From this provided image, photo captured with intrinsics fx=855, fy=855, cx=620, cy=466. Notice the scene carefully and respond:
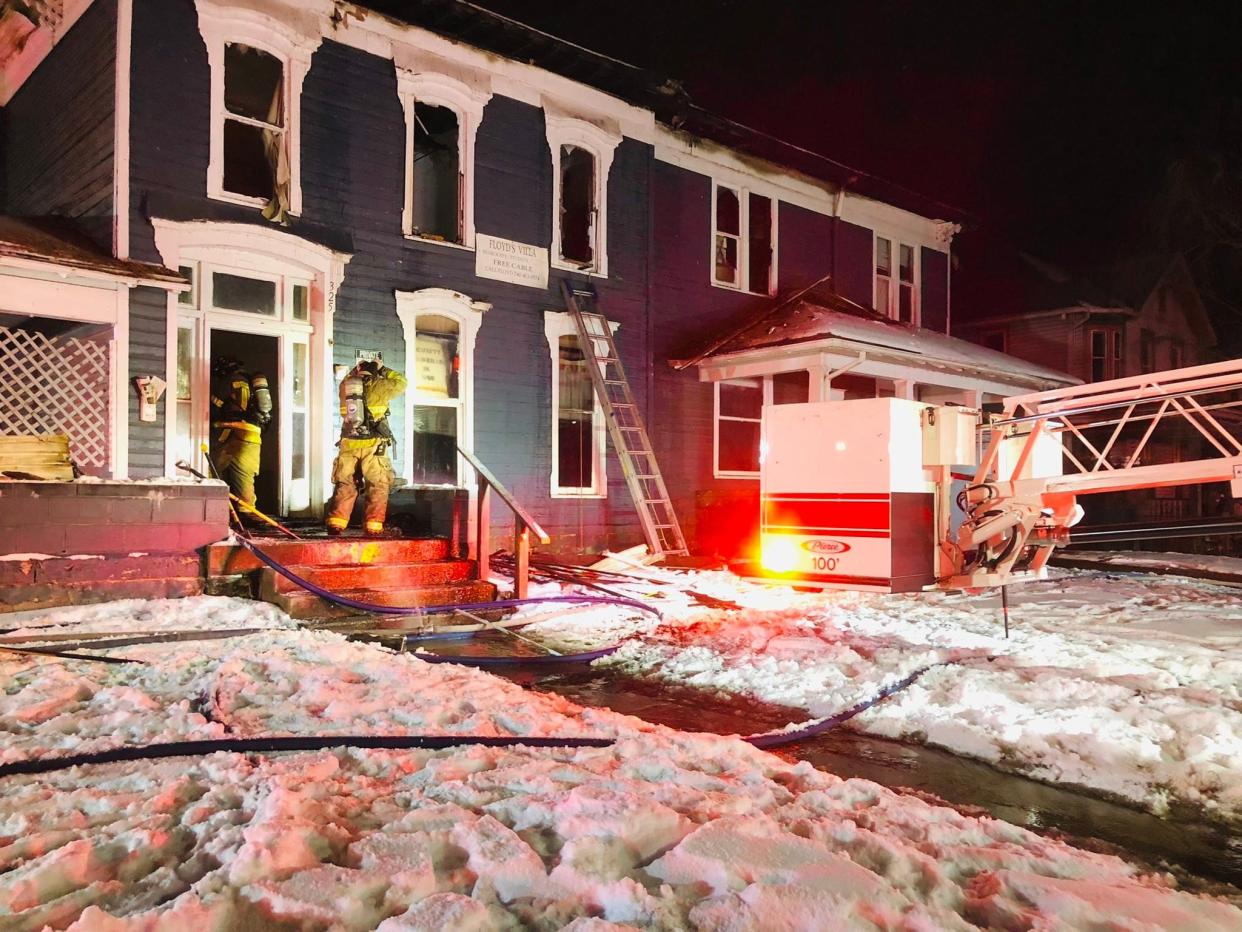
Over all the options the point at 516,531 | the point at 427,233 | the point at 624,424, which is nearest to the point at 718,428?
the point at 624,424

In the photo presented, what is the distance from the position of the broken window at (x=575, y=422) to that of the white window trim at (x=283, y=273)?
3589mm

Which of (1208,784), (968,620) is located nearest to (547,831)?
(1208,784)

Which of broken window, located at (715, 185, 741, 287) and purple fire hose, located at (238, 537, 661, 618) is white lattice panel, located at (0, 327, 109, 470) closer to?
purple fire hose, located at (238, 537, 661, 618)

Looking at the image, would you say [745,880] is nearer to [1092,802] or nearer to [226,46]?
[1092,802]

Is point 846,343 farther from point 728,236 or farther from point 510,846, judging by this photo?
point 510,846

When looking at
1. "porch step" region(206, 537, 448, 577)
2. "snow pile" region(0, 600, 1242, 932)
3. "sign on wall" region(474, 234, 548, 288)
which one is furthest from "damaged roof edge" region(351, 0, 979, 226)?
"snow pile" region(0, 600, 1242, 932)

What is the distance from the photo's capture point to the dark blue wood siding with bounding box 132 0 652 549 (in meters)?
9.56

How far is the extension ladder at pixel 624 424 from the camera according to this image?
1250 centimetres

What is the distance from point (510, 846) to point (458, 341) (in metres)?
9.70

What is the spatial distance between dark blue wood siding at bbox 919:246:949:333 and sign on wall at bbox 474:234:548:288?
989 cm

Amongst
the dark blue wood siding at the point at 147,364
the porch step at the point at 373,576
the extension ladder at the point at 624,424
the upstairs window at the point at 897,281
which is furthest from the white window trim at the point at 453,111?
the upstairs window at the point at 897,281

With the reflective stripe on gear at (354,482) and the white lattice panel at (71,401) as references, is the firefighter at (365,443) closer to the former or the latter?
the reflective stripe on gear at (354,482)

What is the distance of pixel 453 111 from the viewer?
12.0 m

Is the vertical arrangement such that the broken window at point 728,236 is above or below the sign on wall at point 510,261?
above
